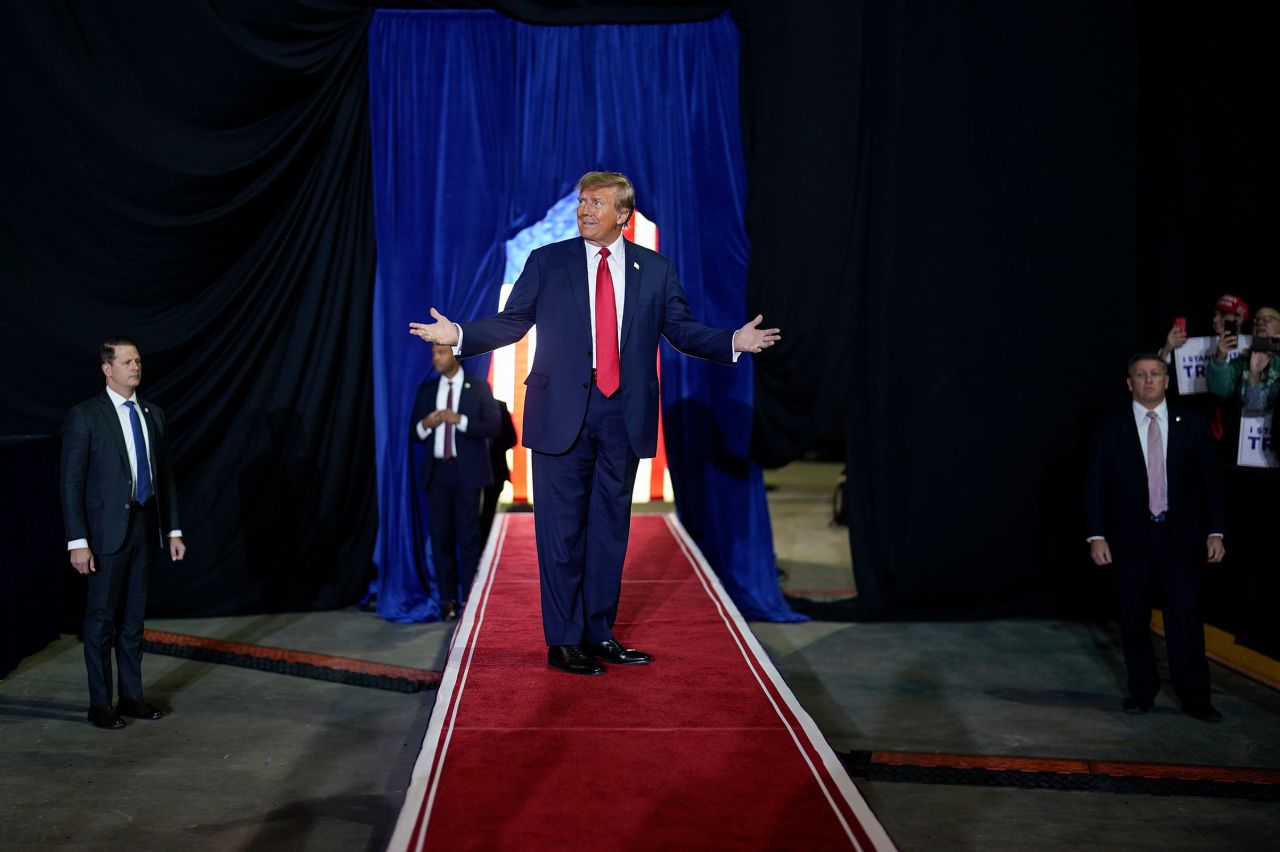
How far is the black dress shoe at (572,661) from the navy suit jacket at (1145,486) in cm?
264

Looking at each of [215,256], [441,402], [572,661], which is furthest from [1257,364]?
[215,256]

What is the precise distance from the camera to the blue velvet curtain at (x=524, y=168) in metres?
7.33

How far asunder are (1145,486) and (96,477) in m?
4.32

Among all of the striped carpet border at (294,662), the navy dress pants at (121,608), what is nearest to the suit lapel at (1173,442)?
the striped carpet border at (294,662)

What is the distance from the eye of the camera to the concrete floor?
159 inches

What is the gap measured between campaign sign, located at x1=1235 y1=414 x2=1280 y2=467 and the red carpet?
291 cm

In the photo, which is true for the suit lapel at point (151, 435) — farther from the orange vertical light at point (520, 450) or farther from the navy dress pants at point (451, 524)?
the orange vertical light at point (520, 450)

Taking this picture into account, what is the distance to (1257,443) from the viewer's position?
5.93m

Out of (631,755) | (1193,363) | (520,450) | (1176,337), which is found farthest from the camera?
(520,450)

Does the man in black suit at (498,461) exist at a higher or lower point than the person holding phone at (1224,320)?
lower

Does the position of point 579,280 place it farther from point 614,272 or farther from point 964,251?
point 964,251

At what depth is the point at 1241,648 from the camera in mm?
6207

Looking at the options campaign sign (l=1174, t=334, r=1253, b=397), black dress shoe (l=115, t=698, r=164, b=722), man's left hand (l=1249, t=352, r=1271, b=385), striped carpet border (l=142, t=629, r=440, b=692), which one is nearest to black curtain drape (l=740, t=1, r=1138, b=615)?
campaign sign (l=1174, t=334, r=1253, b=397)

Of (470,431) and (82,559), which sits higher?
(470,431)
